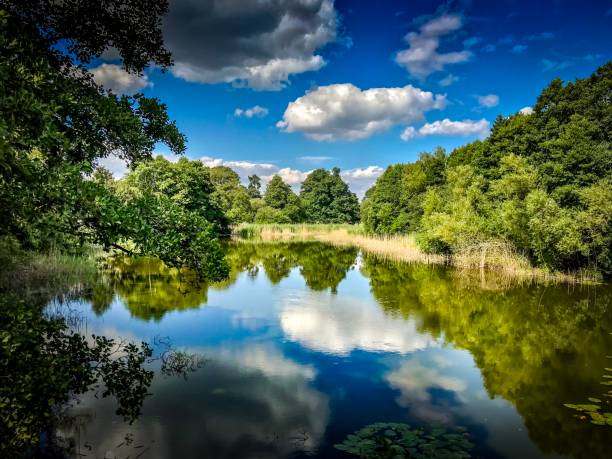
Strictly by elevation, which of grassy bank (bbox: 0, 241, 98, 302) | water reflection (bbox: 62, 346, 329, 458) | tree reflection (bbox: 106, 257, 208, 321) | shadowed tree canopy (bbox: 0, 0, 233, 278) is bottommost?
water reflection (bbox: 62, 346, 329, 458)

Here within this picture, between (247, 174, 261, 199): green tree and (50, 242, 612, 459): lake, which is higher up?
(247, 174, 261, 199): green tree

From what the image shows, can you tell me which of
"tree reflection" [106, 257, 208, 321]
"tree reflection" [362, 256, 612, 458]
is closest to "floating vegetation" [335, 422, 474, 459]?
"tree reflection" [362, 256, 612, 458]

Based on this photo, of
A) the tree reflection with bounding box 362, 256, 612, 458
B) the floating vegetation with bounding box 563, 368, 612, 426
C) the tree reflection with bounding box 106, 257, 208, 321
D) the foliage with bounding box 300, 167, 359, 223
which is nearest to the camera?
the floating vegetation with bounding box 563, 368, 612, 426

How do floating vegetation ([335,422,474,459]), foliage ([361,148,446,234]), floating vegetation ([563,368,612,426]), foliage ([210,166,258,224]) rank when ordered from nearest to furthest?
floating vegetation ([335,422,474,459]) < floating vegetation ([563,368,612,426]) < foliage ([361,148,446,234]) < foliage ([210,166,258,224])

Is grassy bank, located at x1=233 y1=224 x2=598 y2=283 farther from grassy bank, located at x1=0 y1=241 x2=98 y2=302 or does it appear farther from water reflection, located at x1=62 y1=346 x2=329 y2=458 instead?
grassy bank, located at x1=0 y1=241 x2=98 y2=302

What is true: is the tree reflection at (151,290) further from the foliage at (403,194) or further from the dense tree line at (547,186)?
the foliage at (403,194)

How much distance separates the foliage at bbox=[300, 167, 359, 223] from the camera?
9200 cm

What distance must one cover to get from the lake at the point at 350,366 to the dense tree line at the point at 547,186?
3.01 metres

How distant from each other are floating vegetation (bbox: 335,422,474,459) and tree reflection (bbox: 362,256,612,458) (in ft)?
5.31

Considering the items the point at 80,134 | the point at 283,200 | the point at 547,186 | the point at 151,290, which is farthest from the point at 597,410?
the point at 283,200

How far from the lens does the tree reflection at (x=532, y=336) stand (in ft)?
27.6

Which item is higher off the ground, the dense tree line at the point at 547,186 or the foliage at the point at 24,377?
the dense tree line at the point at 547,186

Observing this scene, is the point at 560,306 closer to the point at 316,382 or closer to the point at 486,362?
the point at 486,362

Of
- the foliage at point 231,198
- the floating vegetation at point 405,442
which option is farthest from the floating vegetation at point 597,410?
the foliage at point 231,198
